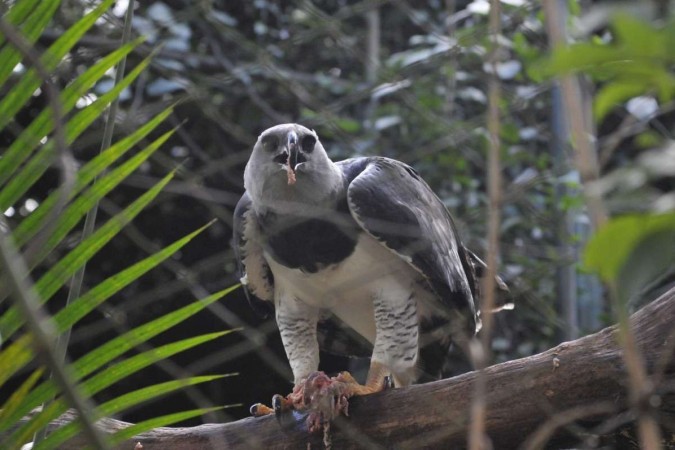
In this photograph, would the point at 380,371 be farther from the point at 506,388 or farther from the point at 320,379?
the point at 506,388

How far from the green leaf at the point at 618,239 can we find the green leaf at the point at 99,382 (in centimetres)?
47

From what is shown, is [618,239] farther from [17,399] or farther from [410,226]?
[410,226]

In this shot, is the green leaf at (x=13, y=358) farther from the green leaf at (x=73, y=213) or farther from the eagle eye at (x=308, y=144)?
the eagle eye at (x=308, y=144)

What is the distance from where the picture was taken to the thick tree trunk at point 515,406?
111 cm

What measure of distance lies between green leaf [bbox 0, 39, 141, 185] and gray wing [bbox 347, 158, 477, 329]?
0.75m

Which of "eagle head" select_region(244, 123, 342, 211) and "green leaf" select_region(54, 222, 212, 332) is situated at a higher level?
"eagle head" select_region(244, 123, 342, 211)

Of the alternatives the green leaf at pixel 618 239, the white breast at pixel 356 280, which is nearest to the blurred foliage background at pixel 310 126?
the white breast at pixel 356 280

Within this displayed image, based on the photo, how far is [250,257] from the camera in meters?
1.65

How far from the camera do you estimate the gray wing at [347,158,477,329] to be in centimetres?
152

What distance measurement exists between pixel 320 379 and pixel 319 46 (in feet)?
4.09

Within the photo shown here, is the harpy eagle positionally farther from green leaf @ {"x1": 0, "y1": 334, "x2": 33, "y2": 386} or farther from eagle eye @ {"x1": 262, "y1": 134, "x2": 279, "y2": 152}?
green leaf @ {"x1": 0, "y1": 334, "x2": 33, "y2": 386}

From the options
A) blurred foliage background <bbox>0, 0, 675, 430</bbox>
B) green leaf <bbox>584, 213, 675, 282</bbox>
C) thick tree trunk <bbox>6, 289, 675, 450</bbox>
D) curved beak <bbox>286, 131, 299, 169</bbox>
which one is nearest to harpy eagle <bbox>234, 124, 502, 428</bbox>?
curved beak <bbox>286, 131, 299, 169</bbox>

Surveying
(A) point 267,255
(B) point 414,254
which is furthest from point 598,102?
(A) point 267,255

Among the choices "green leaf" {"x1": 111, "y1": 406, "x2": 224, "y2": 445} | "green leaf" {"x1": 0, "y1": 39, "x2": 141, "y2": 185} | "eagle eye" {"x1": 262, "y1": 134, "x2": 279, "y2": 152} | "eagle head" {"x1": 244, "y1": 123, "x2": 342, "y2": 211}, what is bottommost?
"green leaf" {"x1": 111, "y1": 406, "x2": 224, "y2": 445}
